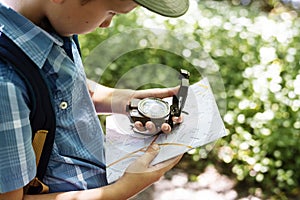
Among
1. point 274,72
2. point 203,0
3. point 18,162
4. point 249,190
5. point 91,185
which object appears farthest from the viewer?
point 203,0

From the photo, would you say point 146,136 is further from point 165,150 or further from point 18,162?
point 18,162

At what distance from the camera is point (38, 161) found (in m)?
0.94

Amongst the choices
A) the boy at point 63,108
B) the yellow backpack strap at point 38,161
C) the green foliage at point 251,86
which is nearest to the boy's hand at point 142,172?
the boy at point 63,108

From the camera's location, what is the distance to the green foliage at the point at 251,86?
7.63 feet

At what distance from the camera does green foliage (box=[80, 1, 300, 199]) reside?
233 cm

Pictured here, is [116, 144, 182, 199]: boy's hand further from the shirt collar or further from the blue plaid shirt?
the shirt collar

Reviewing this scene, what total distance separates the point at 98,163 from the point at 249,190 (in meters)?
1.39

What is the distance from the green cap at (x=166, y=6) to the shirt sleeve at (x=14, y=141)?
246mm

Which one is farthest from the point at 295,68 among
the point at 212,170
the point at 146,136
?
the point at 146,136

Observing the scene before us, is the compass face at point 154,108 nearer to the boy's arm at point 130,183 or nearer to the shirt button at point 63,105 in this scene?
the boy's arm at point 130,183

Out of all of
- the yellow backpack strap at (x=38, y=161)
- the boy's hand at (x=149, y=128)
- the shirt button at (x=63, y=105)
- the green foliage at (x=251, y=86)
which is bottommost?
the green foliage at (x=251, y=86)

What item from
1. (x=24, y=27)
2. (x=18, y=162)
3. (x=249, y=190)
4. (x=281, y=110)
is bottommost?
(x=249, y=190)

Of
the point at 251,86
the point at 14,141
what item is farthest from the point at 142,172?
the point at 251,86

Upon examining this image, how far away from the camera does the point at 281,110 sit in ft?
7.82
